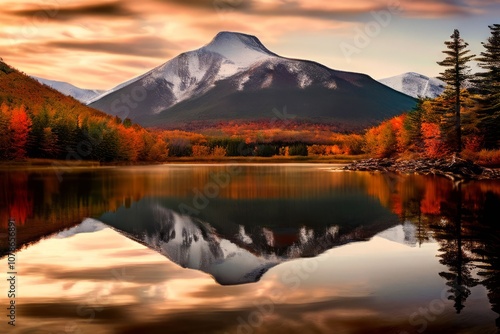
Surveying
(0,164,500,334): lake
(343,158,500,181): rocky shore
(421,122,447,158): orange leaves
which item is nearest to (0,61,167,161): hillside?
(343,158,500,181): rocky shore

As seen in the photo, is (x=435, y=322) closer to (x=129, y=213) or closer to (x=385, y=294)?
(x=385, y=294)

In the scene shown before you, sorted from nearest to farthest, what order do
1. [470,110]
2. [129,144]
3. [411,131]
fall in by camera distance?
[470,110]
[411,131]
[129,144]

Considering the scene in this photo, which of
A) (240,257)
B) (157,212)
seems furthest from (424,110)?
(240,257)

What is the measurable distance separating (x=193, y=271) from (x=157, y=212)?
16.2 m

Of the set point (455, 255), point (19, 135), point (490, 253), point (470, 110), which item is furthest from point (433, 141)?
point (455, 255)

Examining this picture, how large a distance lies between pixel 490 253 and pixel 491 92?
7536 cm

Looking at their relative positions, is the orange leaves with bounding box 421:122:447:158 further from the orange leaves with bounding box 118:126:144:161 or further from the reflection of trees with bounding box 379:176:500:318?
the orange leaves with bounding box 118:126:144:161

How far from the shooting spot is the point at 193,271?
15.9m

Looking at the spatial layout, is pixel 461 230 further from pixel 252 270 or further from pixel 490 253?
pixel 252 270

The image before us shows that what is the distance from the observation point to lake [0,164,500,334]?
11312mm

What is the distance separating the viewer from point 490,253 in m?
18.0

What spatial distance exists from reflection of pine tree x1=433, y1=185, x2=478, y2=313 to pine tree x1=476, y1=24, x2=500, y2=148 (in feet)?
182

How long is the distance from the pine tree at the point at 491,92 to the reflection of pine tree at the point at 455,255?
2180 inches

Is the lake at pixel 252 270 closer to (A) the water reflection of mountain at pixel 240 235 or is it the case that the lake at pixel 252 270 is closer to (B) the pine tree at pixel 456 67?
(A) the water reflection of mountain at pixel 240 235
